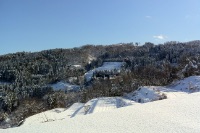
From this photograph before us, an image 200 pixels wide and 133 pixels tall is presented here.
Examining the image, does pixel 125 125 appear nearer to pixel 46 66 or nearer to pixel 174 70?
pixel 174 70

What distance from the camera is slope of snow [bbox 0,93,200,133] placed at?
454 centimetres

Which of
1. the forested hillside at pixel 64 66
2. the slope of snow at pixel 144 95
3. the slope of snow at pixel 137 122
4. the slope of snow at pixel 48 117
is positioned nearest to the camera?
the slope of snow at pixel 137 122

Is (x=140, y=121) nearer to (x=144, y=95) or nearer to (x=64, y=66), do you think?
(x=144, y=95)

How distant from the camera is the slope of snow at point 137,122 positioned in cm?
454

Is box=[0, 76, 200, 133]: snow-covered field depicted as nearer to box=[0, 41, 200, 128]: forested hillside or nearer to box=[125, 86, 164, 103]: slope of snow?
box=[125, 86, 164, 103]: slope of snow

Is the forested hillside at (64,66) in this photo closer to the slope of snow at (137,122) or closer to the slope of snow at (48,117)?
the slope of snow at (48,117)

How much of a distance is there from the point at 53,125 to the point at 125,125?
1359 millimetres

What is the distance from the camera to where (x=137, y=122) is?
491 cm

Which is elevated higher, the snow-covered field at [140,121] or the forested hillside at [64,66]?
the snow-covered field at [140,121]

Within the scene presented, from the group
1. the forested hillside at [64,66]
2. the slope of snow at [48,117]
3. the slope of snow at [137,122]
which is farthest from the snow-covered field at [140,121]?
the forested hillside at [64,66]

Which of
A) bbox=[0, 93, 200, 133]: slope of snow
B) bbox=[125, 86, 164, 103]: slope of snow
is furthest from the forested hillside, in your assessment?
bbox=[0, 93, 200, 133]: slope of snow

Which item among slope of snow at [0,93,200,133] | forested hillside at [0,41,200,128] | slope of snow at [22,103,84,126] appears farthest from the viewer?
forested hillside at [0,41,200,128]

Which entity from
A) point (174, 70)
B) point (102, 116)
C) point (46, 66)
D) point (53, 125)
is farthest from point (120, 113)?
point (46, 66)

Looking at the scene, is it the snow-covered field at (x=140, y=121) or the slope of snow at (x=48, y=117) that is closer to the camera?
the snow-covered field at (x=140, y=121)
